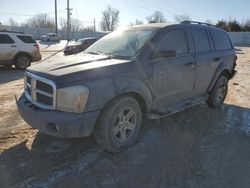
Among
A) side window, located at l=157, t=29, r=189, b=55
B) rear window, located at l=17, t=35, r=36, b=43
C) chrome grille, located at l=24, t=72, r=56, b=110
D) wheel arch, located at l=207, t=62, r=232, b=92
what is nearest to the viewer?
chrome grille, located at l=24, t=72, r=56, b=110

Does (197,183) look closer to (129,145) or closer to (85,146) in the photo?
(129,145)

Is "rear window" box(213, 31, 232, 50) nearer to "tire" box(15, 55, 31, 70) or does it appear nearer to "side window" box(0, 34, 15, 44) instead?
"tire" box(15, 55, 31, 70)

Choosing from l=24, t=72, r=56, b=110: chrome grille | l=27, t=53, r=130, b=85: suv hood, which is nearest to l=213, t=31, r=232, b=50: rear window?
l=27, t=53, r=130, b=85: suv hood

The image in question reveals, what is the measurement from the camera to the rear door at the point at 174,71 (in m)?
4.56

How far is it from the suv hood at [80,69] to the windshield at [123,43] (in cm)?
32

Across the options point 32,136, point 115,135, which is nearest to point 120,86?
point 115,135

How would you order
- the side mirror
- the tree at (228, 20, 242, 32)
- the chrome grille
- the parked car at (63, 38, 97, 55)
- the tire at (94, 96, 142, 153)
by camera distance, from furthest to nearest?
the tree at (228, 20, 242, 32) < the parked car at (63, 38, 97, 55) < the side mirror < the tire at (94, 96, 142, 153) < the chrome grille

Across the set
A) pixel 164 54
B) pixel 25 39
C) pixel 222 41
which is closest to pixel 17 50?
pixel 25 39

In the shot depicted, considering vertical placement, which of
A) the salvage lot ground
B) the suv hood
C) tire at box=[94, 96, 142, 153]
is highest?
the suv hood

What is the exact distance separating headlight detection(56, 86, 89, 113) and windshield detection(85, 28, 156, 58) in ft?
3.96

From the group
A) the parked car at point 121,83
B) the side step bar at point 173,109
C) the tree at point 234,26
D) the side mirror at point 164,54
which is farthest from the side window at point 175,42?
the tree at point 234,26

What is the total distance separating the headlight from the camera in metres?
3.45

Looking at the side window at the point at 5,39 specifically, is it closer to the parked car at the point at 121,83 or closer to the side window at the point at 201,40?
the parked car at the point at 121,83

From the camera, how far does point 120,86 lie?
12.7 feet
